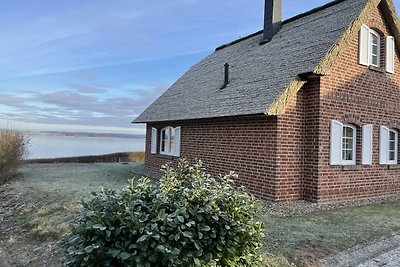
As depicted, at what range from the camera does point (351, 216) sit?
8508mm

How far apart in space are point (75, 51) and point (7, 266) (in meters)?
6.75

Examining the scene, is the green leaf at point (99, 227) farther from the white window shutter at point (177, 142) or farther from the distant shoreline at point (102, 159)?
the distant shoreline at point (102, 159)

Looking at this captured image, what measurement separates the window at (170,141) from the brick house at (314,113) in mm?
634

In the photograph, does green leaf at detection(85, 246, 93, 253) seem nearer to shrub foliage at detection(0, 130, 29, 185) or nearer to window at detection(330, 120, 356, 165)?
window at detection(330, 120, 356, 165)

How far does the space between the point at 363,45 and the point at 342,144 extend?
10.4 feet

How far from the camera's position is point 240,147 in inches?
425

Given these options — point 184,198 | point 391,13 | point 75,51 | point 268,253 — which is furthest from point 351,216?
point 75,51

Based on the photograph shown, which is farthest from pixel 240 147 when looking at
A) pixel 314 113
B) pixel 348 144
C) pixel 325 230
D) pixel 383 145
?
pixel 383 145

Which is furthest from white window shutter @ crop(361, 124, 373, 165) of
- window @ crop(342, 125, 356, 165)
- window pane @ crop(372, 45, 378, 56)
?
window pane @ crop(372, 45, 378, 56)

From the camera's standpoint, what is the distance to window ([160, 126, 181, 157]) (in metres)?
14.2

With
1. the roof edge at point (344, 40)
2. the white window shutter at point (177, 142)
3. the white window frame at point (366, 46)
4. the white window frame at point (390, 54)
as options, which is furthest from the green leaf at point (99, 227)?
the white window frame at point (390, 54)

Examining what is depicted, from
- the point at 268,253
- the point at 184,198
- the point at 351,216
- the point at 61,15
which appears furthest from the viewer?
the point at 61,15

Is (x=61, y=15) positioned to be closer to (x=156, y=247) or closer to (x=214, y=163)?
(x=214, y=163)

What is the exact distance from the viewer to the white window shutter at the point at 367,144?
10.9 metres
